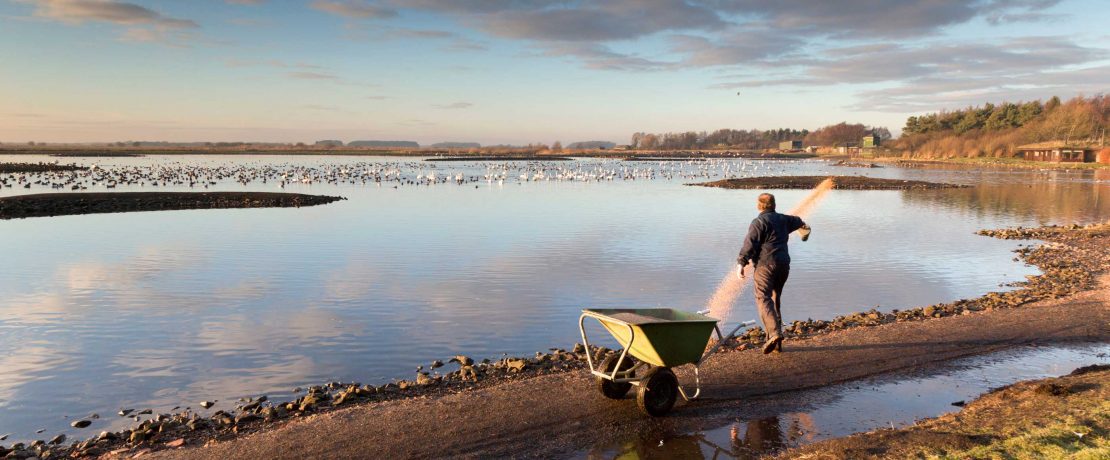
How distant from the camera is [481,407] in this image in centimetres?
843

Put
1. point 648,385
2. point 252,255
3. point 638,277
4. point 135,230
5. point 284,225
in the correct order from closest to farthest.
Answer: point 648,385, point 638,277, point 252,255, point 135,230, point 284,225

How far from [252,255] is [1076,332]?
2107 cm

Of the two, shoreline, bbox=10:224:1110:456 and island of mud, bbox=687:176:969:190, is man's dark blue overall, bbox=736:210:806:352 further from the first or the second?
island of mud, bbox=687:176:969:190

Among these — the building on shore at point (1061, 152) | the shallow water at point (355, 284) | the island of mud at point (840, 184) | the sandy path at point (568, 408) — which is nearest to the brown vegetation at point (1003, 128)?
the building on shore at point (1061, 152)

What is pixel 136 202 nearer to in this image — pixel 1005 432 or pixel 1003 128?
pixel 1005 432

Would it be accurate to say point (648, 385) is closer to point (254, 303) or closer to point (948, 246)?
point (254, 303)

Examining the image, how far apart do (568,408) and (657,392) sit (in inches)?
40.9

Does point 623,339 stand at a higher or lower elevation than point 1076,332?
higher

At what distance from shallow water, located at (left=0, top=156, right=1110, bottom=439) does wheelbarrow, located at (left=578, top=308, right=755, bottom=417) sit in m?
3.40

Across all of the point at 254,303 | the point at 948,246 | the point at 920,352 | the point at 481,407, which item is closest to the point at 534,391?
the point at 481,407

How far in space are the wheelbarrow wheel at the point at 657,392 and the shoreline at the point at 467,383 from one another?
0.49 meters

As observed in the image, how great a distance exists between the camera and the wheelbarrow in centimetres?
797

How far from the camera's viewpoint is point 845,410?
838 centimetres

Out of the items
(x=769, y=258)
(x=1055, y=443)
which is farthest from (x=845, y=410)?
(x=769, y=258)
